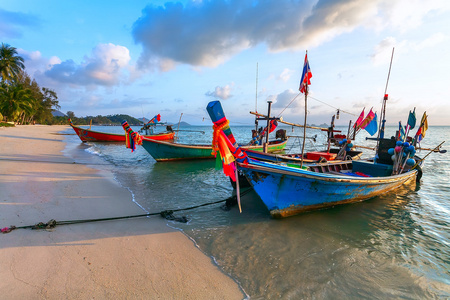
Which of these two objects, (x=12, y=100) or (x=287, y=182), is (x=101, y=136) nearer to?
(x=12, y=100)

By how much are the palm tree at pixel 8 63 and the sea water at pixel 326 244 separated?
1790 inches

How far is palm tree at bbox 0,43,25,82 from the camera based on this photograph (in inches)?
1396

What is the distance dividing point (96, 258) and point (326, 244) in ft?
17.6

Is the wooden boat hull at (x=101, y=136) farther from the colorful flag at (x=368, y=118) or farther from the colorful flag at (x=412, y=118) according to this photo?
the colorful flag at (x=412, y=118)

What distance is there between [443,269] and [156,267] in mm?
6394

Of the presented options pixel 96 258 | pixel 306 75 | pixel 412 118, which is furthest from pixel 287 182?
pixel 412 118

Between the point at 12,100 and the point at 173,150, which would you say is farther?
the point at 12,100

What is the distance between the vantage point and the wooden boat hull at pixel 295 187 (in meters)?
5.77

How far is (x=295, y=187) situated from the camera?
6.07 m

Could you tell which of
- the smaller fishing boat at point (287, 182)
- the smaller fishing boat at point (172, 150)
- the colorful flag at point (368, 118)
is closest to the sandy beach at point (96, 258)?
the smaller fishing boat at point (287, 182)

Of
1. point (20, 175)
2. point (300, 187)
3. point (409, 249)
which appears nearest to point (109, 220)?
point (300, 187)

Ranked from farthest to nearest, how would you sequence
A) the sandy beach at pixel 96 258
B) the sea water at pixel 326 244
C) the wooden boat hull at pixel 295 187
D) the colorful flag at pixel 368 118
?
the colorful flag at pixel 368 118 < the wooden boat hull at pixel 295 187 < the sea water at pixel 326 244 < the sandy beach at pixel 96 258

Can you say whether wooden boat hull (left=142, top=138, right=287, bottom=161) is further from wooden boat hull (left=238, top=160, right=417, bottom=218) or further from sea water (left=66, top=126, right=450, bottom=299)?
wooden boat hull (left=238, top=160, right=417, bottom=218)

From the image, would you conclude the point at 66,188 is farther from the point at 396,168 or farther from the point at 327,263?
the point at 396,168
